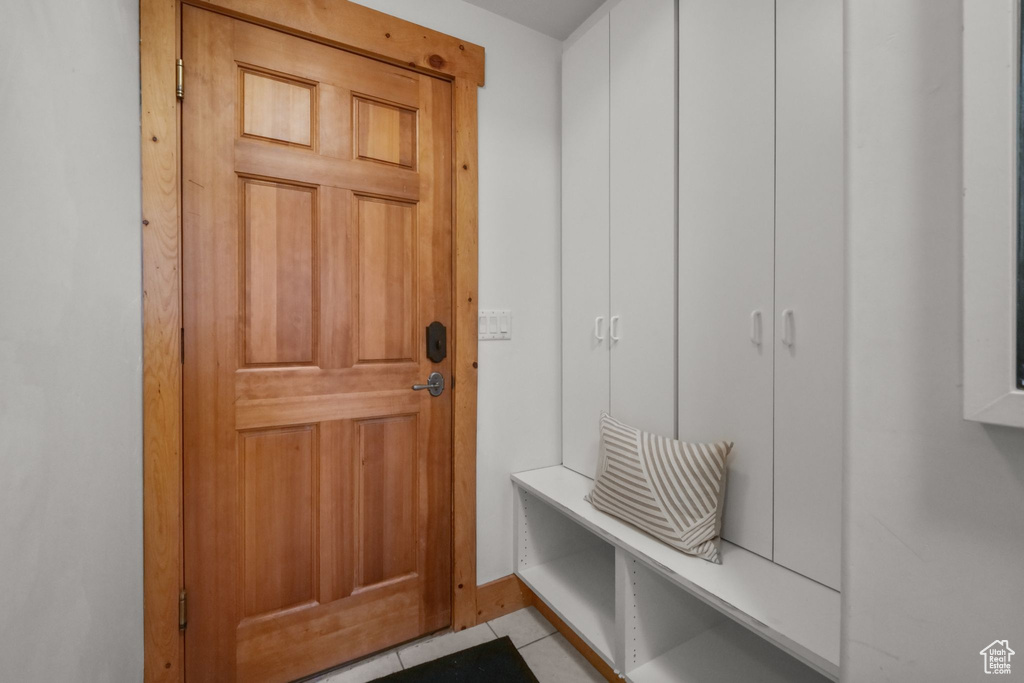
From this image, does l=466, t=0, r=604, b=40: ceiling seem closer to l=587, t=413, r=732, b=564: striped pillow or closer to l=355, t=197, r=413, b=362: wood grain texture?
l=355, t=197, r=413, b=362: wood grain texture

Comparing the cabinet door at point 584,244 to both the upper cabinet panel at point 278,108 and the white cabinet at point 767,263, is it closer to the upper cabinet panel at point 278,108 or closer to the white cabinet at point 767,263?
the white cabinet at point 767,263

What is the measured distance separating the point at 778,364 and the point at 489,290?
3.58 feet

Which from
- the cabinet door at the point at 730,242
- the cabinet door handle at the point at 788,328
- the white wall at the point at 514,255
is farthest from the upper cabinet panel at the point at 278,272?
the cabinet door handle at the point at 788,328

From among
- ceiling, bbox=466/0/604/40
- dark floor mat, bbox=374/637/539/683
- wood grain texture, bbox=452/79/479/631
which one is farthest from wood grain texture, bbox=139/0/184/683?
ceiling, bbox=466/0/604/40

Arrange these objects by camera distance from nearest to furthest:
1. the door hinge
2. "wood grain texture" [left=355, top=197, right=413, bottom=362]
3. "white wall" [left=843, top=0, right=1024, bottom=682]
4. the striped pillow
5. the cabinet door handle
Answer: "white wall" [left=843, top=0, right=1024, bottom=682]
the cabinet door handle
the striped pillow
the door hinge
"wood grain texture" [left=355, top=197, right=413, bottom=362]

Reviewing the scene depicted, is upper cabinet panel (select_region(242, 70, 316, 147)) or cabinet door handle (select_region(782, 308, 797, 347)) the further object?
upper cabinet panel (select_region(242, 70, 316, 147))

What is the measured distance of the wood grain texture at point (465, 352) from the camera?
1738mm

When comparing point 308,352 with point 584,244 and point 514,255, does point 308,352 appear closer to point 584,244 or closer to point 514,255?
point 514,255

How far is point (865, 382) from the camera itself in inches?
24.3

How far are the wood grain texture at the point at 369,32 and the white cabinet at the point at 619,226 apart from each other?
1.62 ft

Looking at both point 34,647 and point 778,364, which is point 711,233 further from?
point 34,647

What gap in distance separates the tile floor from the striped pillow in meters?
0.62

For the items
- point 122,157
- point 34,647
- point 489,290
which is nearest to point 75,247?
point 122,157

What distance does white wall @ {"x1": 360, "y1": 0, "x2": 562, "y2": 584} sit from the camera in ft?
5.97
